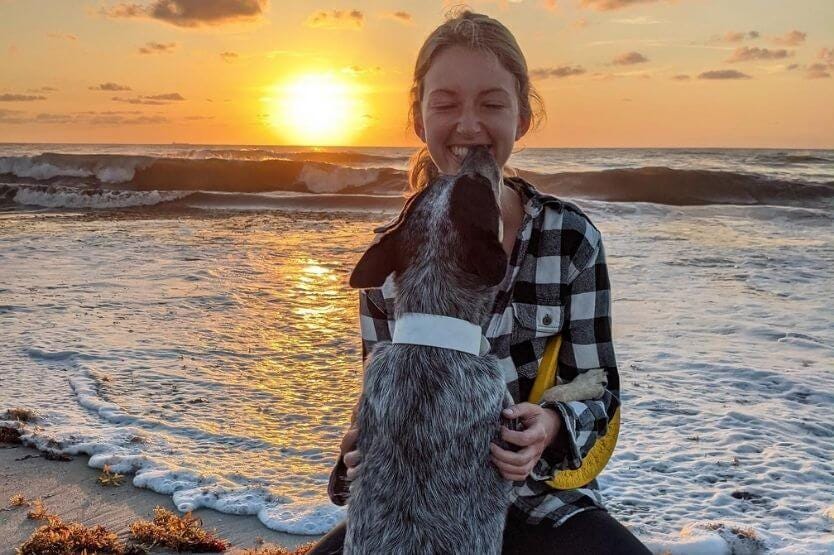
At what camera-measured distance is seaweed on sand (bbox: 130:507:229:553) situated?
4.29m

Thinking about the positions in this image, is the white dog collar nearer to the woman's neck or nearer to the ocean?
the woman's neck

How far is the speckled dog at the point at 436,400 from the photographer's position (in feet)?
7.64

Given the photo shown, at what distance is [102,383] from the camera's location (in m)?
7.00

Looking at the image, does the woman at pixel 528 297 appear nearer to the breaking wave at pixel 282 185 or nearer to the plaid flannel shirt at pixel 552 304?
the plaid flannel shirt at pixel 552 304

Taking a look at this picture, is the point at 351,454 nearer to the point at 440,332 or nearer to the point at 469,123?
the point at 440,332

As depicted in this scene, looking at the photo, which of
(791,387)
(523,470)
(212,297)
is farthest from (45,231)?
(523,470)

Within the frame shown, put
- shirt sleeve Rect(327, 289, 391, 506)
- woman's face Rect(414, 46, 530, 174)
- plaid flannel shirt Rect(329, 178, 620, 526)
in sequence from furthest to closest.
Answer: shirt sleeve Rect(327, 289, 391, 506)
woman's face Rect(414, 46, 530, 174)
plaid flannel shirt Rect(329, 178, 620, 526)

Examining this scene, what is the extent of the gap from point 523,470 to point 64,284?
35.4 feet

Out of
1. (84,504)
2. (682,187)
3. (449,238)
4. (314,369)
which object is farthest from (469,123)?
(682,187)

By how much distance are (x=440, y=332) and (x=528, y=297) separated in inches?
22.5

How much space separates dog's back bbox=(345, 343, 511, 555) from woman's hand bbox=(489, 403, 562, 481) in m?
0.04

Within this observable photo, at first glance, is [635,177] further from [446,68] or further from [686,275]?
[446,68]

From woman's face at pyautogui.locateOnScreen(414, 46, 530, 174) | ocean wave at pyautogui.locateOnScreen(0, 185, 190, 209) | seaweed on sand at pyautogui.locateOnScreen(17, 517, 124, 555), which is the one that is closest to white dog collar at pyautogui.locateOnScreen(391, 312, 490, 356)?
woman's face at pyautogui.locateOnScreen(414, 46, 530, 174)

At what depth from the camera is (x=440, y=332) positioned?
2.46 m
